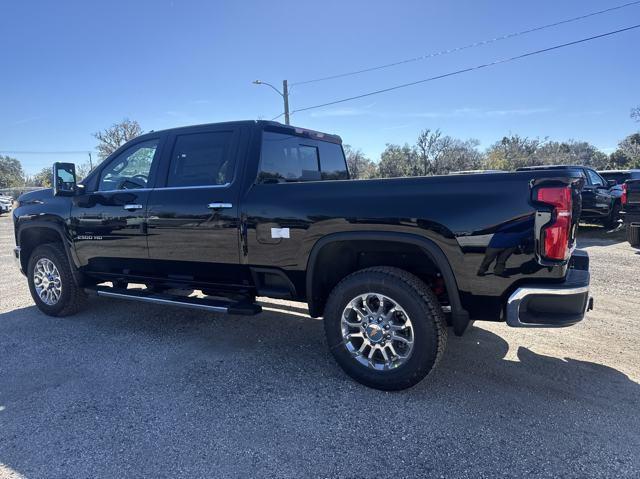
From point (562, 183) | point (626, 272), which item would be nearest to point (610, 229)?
point (626, 272)

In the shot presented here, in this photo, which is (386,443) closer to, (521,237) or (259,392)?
(259,392)

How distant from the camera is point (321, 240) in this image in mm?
3369

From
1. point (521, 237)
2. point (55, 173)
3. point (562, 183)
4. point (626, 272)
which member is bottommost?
point (626, 272)

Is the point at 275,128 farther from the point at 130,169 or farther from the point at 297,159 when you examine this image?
the point at 130,169

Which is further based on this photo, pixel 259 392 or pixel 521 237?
pixel 259 392

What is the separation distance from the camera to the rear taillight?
2.67 metres

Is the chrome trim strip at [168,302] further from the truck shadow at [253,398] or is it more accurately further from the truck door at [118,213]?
the truck shadow at [253,398]

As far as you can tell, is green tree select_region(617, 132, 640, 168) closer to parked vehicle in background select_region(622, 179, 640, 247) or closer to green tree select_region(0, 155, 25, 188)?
parked vehicle in background select_region(622, 179, 640, 247)

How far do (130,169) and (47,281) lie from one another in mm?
1827

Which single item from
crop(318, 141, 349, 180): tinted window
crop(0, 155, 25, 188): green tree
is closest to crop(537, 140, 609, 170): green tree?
crop(318, 141, 349, 180): tinted window

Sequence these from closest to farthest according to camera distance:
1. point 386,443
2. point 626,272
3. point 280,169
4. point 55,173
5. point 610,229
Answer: point 386,443, point 280,169, point 55,173, point 626,272, point 610,229

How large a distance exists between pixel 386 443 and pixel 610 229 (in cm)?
1245

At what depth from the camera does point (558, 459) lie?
2.46 m

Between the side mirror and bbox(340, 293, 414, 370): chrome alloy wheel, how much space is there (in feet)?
11.2
